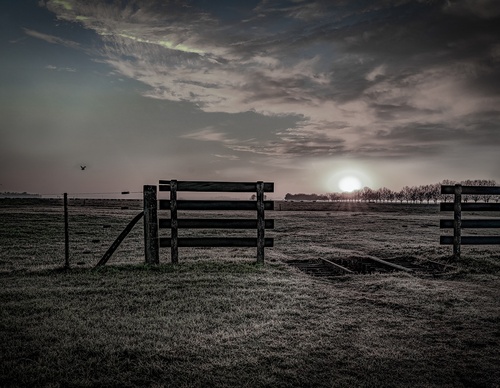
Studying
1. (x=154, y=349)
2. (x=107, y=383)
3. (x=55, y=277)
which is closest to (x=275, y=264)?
(x=55, y=277)

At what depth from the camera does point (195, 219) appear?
394 inches

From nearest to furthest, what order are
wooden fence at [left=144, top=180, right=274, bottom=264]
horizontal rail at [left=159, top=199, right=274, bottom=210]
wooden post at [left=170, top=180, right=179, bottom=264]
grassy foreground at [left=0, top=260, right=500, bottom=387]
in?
grassy foreground at [left=0, top=260, right=500, bottom=387] < wooden fence at [left=144, top=180, right=274, bottom=264] < wooden post at [left=170, top=180, right=179, bottom=264] < horizontal rail at [left=159, top=199, right=274, bottom=210]

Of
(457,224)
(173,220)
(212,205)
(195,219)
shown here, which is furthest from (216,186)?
(457,224)

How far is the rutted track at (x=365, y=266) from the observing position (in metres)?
9.54

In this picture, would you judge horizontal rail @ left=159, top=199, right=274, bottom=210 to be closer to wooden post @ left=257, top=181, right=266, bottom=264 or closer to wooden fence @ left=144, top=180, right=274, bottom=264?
wooden fence @ left=144, top=180, right=274, bottom=264

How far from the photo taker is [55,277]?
325 inches

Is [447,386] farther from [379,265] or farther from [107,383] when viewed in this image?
[379,265]

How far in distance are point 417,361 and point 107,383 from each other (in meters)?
3.39

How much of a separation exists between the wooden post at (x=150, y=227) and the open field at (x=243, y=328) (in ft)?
1.36

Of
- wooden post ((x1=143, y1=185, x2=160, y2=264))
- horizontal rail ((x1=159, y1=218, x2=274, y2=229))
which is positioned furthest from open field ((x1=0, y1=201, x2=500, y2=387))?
horizontal rail ((x1=159, y1=218, x2=274, y2=229))

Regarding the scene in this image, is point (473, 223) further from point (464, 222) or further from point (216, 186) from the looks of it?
point (216, 186)

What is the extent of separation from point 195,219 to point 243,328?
522cm

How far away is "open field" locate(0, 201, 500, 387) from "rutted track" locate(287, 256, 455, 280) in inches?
23.4

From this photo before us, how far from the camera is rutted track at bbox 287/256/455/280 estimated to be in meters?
9.54
